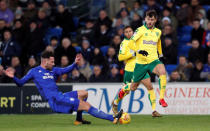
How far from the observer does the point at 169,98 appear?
15.7 m

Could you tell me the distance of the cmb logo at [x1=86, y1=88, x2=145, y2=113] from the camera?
15.9 metres

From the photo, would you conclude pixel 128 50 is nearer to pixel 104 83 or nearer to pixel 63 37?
pixel 104 83

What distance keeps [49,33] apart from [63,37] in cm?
128

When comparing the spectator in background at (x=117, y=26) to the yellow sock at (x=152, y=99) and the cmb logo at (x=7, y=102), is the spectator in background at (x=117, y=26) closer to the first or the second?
the cmb logo at (x=7, y=102)

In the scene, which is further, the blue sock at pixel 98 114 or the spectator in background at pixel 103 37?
the spectator in background at pixel 103 37

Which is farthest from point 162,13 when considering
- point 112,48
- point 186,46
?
point 112,48

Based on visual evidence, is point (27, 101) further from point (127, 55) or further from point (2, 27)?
point (2, 27)

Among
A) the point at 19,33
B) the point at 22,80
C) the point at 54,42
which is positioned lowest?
the point at 22,80

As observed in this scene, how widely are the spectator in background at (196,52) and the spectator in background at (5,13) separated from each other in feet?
22.6

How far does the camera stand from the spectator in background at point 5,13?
20.7 m

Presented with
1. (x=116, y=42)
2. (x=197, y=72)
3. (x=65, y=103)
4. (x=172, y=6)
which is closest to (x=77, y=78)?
(x=116, y=42)

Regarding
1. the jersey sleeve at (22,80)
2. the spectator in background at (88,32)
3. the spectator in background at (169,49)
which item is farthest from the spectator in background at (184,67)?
the jersey sleeve at (22,80)

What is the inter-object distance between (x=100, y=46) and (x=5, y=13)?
401cm

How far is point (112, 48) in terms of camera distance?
701 inches
